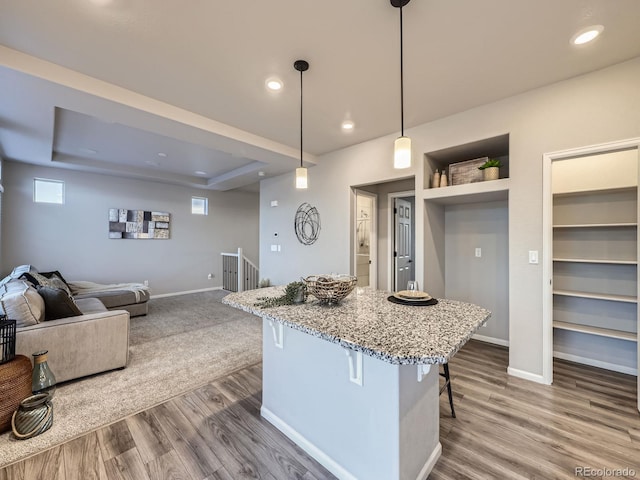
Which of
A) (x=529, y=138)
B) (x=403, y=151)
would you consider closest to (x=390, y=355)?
(x=403, y=151)

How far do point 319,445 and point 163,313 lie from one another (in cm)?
425

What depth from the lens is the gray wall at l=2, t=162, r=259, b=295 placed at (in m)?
4.73

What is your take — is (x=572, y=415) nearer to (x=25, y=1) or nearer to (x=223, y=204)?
(x=25, y=1)

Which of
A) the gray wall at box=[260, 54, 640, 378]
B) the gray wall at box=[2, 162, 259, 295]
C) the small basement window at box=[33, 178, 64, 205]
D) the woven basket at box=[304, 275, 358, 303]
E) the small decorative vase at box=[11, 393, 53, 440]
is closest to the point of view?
the woven basket at box=[304, 275, 358, 303]

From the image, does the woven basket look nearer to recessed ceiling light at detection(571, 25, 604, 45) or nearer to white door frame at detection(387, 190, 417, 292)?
recessed ceiling light at detection(571, 25, 604, 45)

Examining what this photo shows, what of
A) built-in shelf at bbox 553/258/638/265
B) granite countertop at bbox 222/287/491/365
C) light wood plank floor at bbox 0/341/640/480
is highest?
built-in shelf at bbox 553/258/638/265

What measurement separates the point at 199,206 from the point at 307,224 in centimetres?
373

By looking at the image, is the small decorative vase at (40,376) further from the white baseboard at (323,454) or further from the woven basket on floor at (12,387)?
the white baseboard at (323,454)

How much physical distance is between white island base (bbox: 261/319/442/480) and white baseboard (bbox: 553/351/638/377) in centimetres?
230

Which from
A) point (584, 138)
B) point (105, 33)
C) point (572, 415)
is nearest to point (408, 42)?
point (584, 138)

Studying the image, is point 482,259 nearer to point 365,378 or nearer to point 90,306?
point 365,378

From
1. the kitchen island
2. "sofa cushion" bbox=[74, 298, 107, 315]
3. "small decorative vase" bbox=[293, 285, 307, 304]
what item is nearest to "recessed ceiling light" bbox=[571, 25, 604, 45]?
the kitchen island

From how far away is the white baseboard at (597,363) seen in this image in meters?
2.60

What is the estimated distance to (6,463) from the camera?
1.60 metres
